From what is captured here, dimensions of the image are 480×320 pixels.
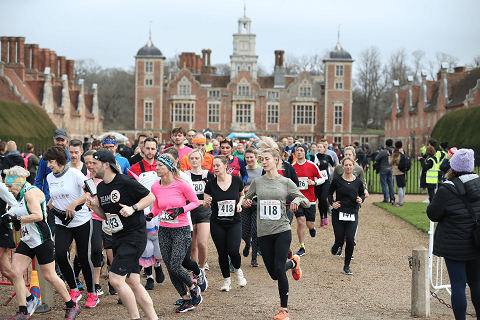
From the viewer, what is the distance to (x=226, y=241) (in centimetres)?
683

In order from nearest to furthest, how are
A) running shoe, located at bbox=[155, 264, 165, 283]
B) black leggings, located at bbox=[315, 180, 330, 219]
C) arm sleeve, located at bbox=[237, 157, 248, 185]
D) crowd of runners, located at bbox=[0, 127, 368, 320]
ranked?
1. crowd of runners, located at bbox=[0, 127, 368, 320]
2. running shoe, located at bbox=[155, 264, 165, 283]
3. arm sleeve, located at bbox=[237, 157, 248, 185]
4. black leggings, located at bbox=[315, 180, 330, 219]

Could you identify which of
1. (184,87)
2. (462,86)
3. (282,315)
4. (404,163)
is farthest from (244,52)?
(282,315)

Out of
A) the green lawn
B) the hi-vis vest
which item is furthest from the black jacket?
the hi-vis vest

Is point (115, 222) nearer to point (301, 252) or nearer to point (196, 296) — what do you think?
point (196, 296)

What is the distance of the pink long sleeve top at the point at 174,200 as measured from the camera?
19.3 feet

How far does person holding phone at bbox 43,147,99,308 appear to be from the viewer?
19.2 feet

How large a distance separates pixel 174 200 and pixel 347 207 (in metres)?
3.33

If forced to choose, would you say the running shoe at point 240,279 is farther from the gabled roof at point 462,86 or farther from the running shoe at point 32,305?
the gabled roof at point 462,86

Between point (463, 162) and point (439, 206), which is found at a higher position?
point (463, 162)

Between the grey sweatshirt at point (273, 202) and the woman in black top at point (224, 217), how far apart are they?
85cm

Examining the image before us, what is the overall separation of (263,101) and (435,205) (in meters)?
53.1

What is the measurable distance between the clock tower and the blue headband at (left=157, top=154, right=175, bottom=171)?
5321 centimetres

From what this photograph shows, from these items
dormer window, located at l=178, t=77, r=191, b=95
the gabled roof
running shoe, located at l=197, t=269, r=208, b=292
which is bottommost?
running shoe, located at l=197, t=269, r=208, b=292

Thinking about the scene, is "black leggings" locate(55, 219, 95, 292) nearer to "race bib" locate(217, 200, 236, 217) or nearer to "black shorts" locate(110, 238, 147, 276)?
"black shorts" locate(110, 238, 147, 276)
